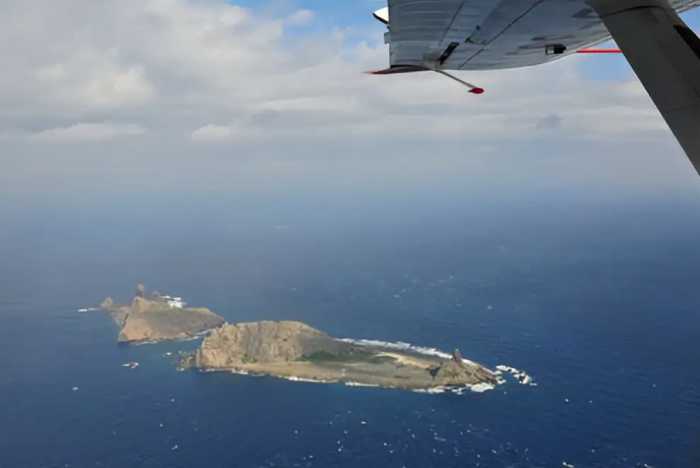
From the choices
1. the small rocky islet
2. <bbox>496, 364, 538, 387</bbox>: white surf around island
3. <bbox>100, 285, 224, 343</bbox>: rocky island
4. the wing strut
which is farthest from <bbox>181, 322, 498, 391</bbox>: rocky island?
the wing strut

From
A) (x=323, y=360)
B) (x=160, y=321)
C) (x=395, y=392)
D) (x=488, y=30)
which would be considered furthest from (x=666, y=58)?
(x=160, y=321)

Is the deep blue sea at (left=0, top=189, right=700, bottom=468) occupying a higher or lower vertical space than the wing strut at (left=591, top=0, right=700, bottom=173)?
lower

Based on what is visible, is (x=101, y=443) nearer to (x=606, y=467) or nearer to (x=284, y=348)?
(x=284, y=348)

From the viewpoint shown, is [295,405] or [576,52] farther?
[295,405]

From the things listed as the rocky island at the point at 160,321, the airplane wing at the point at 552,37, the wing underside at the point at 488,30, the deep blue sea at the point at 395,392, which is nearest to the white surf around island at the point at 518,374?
the deep blue sea at the point at 395,392

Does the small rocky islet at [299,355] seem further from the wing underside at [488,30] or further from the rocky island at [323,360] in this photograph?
the wing underside at [488,30]

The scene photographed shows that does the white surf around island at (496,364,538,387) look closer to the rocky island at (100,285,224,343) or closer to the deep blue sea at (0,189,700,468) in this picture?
the deep blue sea at (0,189,700,468)

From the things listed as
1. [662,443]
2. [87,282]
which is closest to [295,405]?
[662,443]
